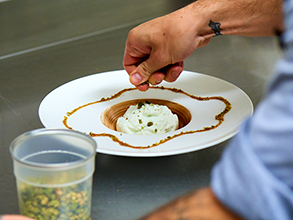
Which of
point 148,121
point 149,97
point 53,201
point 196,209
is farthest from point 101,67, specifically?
point 196,209

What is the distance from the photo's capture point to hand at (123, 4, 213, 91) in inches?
36.4

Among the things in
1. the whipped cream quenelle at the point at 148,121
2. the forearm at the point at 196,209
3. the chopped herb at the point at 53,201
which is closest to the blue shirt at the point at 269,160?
the forearm at the point at 196,209

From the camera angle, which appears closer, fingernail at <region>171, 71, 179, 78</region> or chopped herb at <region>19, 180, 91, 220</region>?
chopped herb at <region>19, 180, 91, 220</region>

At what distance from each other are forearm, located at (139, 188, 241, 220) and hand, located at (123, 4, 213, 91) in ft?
2.01

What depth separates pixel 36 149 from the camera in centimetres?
59

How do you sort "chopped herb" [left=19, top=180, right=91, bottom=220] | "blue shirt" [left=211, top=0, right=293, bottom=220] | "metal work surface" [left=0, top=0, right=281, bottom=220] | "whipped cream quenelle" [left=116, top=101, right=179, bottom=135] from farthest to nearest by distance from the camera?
"whipped cream quenelle" [left=116, top=101, right=179, bottom=135] → "metal work surface" [left=0, top=0, right=281, bottom=220] → "chopped herb" [left=19, top=180, right=91, bottom=220] → "blue shirt" [left=211, top=0, right=293, bottom=220]

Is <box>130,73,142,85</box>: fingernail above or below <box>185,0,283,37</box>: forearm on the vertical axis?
below

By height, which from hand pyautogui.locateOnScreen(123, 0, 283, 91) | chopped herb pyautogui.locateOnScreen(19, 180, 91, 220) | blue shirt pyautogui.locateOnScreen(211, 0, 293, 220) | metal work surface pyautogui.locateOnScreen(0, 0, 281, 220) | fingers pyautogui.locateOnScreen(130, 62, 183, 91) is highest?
blue shirt pyautogui.locateOnScreen(211, 0, 293, 220)

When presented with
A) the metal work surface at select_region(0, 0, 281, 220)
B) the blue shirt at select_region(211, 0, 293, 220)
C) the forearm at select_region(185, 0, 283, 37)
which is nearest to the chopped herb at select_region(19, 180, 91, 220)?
the metal work surface at select_region(0, 0, 281, 220)

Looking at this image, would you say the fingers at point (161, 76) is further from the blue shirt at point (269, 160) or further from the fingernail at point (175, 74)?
the blue shirt at point (269, 160)

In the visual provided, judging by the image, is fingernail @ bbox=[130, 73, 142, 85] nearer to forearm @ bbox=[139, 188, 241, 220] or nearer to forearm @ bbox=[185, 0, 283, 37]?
forearm @ bbox=[185, 0, 283, 37]

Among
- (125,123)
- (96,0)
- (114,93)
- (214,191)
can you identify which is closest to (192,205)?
(214,191)

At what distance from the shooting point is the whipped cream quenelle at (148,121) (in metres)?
0.91

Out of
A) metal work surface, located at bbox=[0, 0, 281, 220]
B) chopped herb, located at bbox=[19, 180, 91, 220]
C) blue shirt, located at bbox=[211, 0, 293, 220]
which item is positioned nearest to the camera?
blue shirt, located at bbox=[211, 0, 293, 220]
